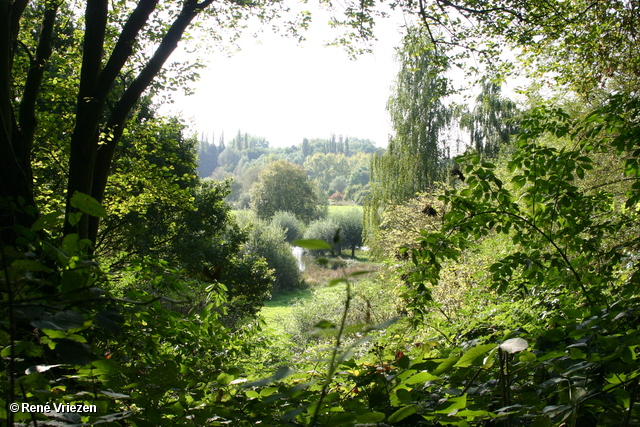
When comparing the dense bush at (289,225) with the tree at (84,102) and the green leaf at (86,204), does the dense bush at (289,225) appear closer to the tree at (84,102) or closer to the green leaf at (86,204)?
the tree at (84,102)

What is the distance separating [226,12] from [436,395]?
17.4ft

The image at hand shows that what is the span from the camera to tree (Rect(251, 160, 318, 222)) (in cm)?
4194

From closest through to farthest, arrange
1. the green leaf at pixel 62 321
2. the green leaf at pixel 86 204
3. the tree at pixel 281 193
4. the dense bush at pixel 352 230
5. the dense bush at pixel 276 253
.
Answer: the green leaf at pixel 62 321 < the green leaf at pixel 86 204 < the dense bush at pixel 276 253 < the dense bush at pixel 352 230 < the tree at pixel 281 193

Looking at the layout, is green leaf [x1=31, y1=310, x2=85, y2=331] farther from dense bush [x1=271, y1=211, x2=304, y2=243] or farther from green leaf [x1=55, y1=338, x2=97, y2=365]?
dense bush [x1=271, y1=211, x2=304, y2=243]

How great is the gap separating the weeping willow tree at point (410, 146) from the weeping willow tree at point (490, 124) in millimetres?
3021

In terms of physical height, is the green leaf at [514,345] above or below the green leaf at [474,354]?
above

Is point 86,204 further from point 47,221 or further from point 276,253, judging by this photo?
point 276,253

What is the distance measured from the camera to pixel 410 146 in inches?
619

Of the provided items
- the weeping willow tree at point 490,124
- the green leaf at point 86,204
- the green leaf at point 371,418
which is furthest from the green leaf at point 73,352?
the weeping willow tree at point 490,124

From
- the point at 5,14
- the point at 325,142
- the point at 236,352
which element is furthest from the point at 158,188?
the point at 325,142

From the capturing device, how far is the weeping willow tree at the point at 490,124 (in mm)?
18284

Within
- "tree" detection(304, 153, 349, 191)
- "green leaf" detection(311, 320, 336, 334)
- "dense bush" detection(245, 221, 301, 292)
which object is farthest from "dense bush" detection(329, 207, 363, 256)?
"tree" detection(304, 153, 349, 191)

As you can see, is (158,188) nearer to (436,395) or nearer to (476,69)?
(476,69)

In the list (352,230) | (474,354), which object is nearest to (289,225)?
(352,230)
